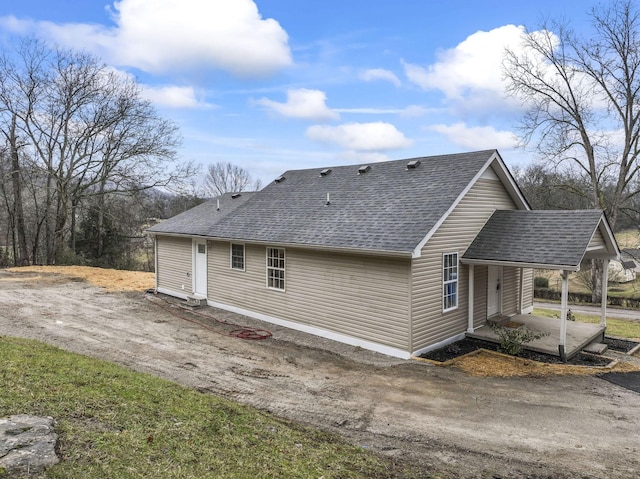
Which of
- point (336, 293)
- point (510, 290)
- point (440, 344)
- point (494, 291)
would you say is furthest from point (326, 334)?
point (510, 290)

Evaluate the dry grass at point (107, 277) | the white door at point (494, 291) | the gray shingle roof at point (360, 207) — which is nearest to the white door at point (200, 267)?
the gray shingle roof at point (360, 207)

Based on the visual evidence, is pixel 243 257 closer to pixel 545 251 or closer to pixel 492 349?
pixel 492 349

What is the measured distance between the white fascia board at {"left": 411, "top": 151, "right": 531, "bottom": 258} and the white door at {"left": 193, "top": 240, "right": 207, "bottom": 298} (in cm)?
884

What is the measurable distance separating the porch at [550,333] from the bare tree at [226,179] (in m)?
47.0

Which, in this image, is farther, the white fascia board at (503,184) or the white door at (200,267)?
the white door at (200,267)

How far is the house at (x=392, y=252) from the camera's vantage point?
9719mm

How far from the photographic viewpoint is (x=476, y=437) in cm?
571

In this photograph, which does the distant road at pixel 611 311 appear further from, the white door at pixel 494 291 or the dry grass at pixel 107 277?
the dry grass at pixel 107 277

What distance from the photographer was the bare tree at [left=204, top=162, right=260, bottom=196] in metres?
55.5

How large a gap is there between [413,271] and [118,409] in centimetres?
672

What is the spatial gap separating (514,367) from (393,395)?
3.61 meters

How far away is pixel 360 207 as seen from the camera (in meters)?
11.9

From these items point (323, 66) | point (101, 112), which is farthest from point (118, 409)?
point (101, 112)

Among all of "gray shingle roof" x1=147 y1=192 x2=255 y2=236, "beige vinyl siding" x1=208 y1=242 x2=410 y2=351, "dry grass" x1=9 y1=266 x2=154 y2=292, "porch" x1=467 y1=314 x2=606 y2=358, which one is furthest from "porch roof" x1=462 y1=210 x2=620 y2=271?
"dry grass" x1=9 y1=266 x2=154 y2=292
